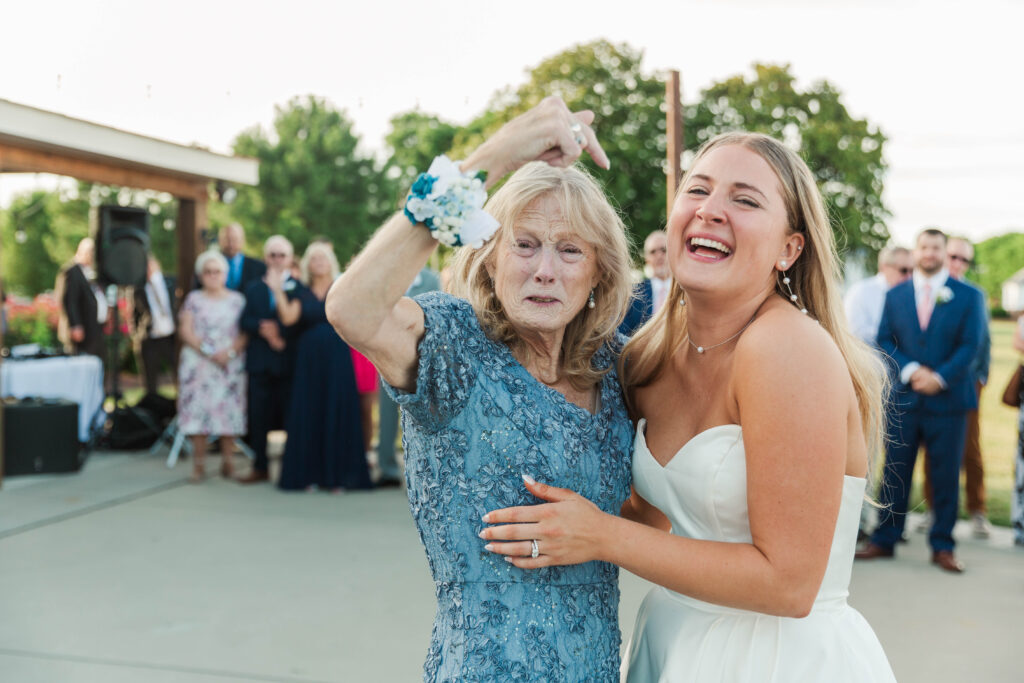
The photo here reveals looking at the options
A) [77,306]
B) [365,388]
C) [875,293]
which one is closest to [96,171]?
[77,306]

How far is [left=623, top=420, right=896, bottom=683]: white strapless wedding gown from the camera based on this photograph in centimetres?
180

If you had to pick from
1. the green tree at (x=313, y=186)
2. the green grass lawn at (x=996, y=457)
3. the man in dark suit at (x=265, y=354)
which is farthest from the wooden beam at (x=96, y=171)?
the green tree at (x=313, y=186)

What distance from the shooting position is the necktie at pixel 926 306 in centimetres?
594

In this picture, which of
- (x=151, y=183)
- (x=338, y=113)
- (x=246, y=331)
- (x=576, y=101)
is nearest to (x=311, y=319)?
(x=246, y=331)

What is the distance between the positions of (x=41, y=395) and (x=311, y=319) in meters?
3.13

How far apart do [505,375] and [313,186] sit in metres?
45.5

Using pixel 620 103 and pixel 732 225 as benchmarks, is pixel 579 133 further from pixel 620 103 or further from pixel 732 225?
pixel 620 103

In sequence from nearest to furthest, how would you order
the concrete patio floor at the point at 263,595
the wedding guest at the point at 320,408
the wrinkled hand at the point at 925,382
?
the concrete patio floor at the point at 263,595
the wrinkled hand at the point at 925,382
the wedding guest at the point at 320,408

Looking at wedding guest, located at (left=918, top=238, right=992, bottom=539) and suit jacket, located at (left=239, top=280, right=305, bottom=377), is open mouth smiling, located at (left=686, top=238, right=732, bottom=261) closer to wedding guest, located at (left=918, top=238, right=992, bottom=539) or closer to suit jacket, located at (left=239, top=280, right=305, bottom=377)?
wedding guest, located at (left=918, top=238, right=992, bottom=539)

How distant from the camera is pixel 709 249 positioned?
187cm

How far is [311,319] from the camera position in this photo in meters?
7.71

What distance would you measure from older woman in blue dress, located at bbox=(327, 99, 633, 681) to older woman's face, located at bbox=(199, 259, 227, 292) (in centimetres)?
662

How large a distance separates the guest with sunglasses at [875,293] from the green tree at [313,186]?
3766 cm

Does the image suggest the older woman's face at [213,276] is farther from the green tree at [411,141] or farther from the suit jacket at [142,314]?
the green tree at [411,141]
